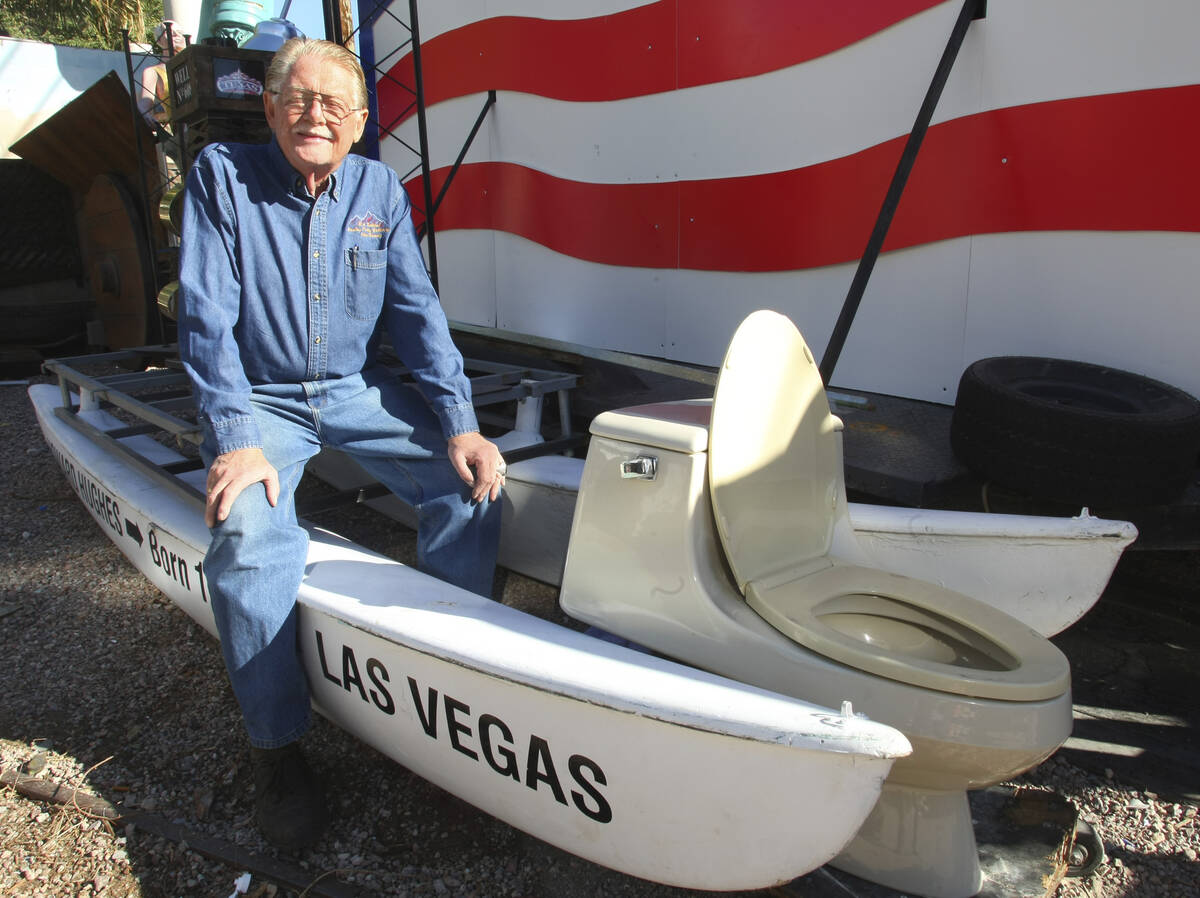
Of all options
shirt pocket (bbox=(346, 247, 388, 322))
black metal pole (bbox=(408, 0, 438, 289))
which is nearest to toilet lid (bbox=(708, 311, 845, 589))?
shirt pocket (bbox=(346, 247, 388, 322))

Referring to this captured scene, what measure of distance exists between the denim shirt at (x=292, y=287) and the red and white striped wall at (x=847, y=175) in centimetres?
204

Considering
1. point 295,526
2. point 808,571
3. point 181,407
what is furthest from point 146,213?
point 808,571

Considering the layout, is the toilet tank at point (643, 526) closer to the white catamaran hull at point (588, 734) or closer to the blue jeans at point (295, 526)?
the white catamaran hull at point (588, 734)

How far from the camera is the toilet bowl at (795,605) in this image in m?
1.29

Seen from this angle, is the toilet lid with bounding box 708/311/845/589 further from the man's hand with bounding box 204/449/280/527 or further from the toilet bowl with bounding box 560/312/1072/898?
the man's hand with bounding box 204/449/280/527

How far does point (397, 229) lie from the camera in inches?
76.7

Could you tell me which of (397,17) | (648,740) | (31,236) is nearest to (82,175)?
(31,236)

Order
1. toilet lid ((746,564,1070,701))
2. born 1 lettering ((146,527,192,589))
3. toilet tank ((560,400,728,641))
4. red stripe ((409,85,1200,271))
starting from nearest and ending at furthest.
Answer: toilet lid ((746,564,1070,701)), toilet tank ((560,400,728,641)), born 1 lettering ((146,527,192,589)), red stripe ((409,85,1200,271))

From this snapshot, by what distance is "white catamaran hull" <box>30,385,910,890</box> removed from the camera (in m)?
1.08

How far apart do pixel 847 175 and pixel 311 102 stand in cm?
228

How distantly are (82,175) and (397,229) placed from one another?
7.63 m

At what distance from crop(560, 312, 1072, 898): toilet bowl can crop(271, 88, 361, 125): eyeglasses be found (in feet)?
2.95

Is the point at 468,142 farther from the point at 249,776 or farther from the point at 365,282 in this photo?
the point at 249,776

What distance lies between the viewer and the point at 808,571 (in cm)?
165
